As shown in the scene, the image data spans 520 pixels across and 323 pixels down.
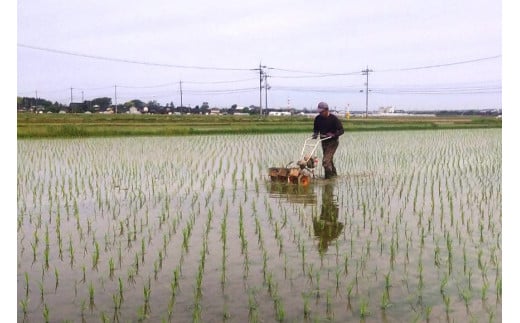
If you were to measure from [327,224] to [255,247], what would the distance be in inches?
48.9

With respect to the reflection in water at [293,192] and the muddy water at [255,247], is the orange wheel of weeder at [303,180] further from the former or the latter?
the muddy water at [255,247]

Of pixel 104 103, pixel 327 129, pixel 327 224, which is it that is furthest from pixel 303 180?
pixel 104 103

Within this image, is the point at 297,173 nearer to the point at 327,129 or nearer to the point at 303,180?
the point at 303,180

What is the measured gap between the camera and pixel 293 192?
26.5ft

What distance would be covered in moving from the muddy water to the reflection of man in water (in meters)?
0.02

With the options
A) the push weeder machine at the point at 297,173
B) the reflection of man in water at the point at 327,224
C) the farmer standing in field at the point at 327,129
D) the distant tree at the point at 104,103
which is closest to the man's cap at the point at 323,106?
the farmer standing in field at the point at 327,129

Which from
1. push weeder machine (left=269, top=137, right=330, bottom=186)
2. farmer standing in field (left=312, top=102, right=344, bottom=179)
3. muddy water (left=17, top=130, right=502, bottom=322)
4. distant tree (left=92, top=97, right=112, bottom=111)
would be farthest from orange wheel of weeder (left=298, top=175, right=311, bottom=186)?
distant tree (left=92, top=97, right=112, bottom=111)

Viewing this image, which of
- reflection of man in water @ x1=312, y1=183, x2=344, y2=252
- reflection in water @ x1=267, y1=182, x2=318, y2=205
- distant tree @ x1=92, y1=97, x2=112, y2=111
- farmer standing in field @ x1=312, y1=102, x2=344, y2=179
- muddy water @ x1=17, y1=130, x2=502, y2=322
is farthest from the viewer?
distant tree @ x1=92, y1=97, x2=112, y2=111

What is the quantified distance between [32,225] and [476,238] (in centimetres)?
456

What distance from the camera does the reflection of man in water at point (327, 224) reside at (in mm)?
5230

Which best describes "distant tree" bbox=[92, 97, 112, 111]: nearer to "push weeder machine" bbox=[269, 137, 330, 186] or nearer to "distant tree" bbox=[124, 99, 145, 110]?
"distant tree" bbox=[124, 99, 145, 110]

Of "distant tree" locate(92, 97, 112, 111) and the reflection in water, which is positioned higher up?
"distant tree" locate(92, 97, 112, 111)

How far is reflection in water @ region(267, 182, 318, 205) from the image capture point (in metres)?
7.39

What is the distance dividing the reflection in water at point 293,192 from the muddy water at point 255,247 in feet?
0.06
